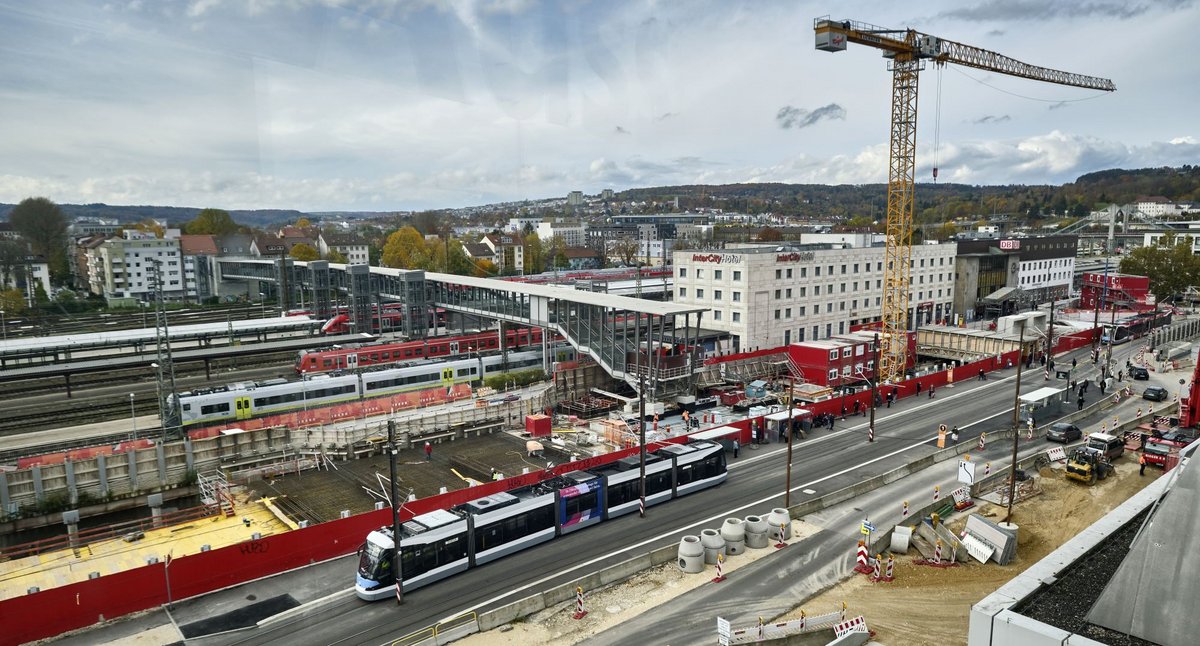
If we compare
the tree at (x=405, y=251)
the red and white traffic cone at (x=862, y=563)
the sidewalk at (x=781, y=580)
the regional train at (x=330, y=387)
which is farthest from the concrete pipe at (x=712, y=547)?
the tree at (x=405, y=251)

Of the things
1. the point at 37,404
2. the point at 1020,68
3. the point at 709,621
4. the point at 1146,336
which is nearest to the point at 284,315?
the point at 37,404

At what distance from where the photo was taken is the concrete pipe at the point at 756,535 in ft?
68.2

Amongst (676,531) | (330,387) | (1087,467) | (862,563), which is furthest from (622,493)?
(330,387)

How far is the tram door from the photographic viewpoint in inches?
1382

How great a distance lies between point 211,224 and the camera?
12225cm

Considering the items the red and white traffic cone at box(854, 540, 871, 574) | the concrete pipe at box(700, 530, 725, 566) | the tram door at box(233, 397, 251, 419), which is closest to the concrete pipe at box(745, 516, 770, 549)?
the concrete pipe at box(700, 530, 725, 566)

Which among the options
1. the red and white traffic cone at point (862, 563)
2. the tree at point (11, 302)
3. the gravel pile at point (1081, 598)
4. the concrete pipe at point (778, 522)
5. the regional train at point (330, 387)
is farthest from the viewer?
the tree at point (11, 302)

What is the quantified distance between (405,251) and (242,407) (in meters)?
60.8

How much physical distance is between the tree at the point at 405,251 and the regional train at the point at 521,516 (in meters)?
68.2

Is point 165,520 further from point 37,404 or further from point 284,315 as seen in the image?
point 284,315

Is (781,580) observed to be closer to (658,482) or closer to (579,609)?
(579,609)

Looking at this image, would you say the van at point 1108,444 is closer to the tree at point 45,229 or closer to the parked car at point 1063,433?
the parked car at point 1063,433

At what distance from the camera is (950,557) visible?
19.9m

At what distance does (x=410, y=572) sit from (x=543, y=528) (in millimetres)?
4370
